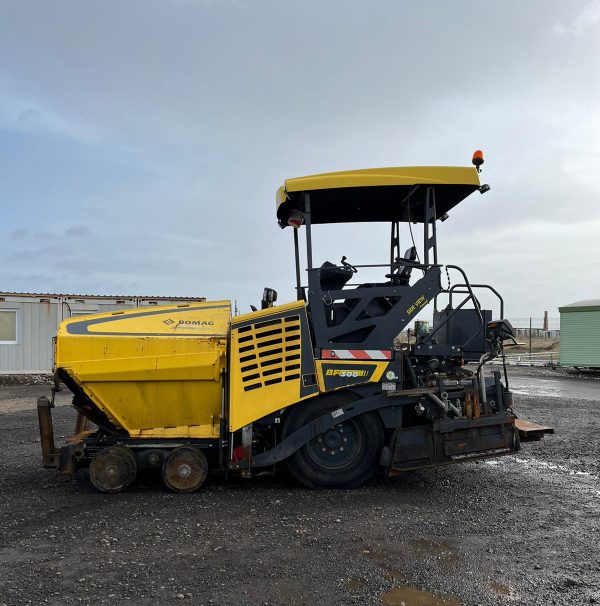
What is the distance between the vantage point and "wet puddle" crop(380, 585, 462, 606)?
319 centimetres

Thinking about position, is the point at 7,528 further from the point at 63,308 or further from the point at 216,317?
the point at 63,308

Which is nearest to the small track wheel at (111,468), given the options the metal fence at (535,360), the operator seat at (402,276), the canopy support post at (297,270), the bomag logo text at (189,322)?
the bomag logo text at (189,322)

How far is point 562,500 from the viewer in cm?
517

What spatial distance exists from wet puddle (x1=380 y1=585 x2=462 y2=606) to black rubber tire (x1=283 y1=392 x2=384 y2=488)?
1.98m

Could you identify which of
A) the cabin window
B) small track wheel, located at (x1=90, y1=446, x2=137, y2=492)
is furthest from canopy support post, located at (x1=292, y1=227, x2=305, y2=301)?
the cabin window

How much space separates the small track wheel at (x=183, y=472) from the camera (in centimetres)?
518

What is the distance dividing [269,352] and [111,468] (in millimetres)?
1837

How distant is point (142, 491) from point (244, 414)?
1.25 meters

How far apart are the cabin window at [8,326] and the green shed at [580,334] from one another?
18.6m

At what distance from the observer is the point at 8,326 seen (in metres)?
15.9

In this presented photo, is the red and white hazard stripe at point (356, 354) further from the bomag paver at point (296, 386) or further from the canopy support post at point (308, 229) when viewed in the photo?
the canopy support post at point (308, 229)

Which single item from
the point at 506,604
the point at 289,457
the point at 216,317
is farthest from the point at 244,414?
the point at 506,604

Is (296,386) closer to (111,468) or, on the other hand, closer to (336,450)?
(336,450)

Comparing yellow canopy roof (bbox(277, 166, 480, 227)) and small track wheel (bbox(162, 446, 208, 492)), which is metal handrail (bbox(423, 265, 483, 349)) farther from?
small track wheel (bbox(162, 446, 208, 492))
